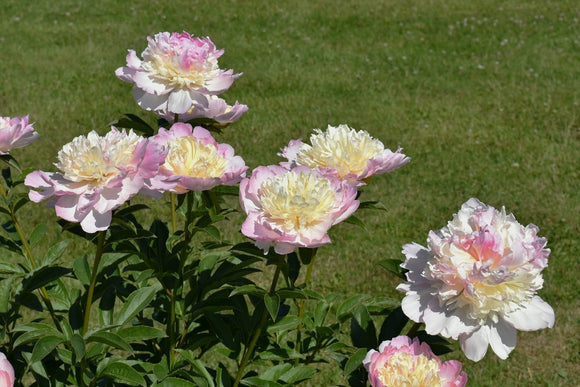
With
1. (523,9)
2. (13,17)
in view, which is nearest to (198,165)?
(13,17)

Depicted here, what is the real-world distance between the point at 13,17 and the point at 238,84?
2.53m

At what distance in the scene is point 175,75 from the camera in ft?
4.59

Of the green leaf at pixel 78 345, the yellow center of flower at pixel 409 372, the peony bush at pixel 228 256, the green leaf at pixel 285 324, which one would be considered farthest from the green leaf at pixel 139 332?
the yellow center of flower at pixel 409 372

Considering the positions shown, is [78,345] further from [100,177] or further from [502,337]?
[502,337]

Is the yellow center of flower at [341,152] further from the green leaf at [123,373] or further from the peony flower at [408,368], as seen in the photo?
the green leaf at [123,373]

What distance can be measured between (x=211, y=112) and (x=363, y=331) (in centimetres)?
53

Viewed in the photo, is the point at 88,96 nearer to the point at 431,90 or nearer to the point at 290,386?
the point at 431,90

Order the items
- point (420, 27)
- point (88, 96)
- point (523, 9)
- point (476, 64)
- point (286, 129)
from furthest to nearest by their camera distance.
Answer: point (523, 9)
point (420, 27)
point (476, 64)
point (88, 96)
point (286, 129)

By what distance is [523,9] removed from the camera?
22.5 ft

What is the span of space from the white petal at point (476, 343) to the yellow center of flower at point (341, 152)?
378 millimetres

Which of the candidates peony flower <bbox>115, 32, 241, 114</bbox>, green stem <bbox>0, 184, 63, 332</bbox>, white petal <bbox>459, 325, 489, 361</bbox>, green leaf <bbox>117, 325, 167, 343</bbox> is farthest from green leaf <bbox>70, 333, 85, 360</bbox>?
white petal <bbox>459, 325, 489, 361</bbox>

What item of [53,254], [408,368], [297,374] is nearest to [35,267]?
[53,254]

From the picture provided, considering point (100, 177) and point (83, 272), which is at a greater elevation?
point (100, 177)

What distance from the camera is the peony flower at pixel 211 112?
1.45 metres
